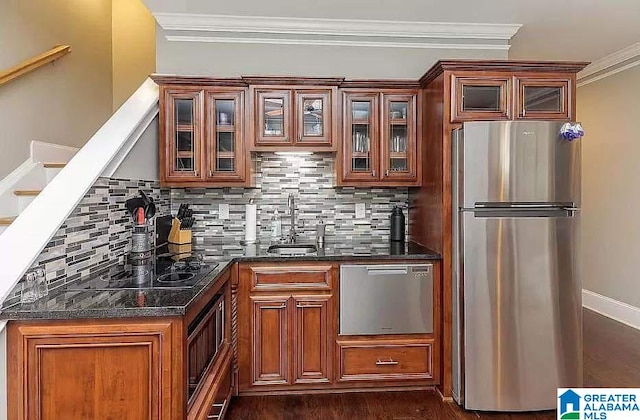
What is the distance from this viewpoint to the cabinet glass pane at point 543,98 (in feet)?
8.87

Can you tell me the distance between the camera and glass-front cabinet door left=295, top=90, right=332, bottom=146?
3.04 metres

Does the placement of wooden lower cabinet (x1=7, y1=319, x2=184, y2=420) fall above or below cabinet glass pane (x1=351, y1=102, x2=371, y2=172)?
below

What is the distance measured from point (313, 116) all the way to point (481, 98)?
1.12 m

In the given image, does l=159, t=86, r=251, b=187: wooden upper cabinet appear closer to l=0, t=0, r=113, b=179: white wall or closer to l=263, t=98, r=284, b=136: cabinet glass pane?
l=263, t=98, r=284, b=136: cabinet glass pane

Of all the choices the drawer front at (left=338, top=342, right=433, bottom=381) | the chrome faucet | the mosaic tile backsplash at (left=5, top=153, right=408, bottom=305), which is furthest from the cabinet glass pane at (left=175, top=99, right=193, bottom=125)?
the drawer front at (left=338, top=342, right=433, bottom=381)

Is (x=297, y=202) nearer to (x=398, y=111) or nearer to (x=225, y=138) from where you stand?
(x=225, y=138)

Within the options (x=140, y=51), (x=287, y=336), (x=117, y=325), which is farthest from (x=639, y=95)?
(x=140, y=51)

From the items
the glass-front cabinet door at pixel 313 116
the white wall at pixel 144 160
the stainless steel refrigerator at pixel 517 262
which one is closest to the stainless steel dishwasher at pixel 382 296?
the stainless steel refrigerator at pixel 517 262

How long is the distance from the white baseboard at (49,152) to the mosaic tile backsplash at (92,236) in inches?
47.6

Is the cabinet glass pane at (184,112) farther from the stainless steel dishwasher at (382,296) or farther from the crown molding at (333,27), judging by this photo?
the stainless steel dishwasher at (382,296)

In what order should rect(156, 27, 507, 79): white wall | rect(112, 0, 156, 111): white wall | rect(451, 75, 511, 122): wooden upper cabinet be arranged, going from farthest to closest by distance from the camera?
rect(112, 0, 156, 111): white wall, rect(156, 27, 507, 79): white wall, rect(451, 75, 511, 122): wooden upper cabinet

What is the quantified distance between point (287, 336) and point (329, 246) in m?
0.74

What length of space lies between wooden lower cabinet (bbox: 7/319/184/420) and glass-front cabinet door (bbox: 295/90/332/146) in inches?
→ 69.7

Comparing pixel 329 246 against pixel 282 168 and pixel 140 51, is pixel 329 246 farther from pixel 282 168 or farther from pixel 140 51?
pixel 140 51
